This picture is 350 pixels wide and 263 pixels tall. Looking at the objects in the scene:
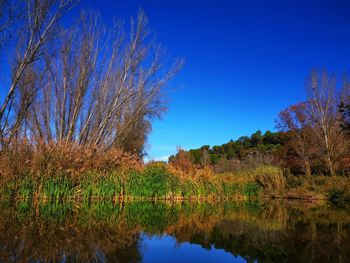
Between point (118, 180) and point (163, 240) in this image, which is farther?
point (118, 180)

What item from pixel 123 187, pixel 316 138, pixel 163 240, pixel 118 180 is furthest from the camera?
pixel 316 138

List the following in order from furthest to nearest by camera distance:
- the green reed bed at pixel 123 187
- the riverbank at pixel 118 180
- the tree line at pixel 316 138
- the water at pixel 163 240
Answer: the tree line at pixel 316 138 → the riverbank at pixel 118 180 → the green reed bed at pixel 123 187 → the water at pixel 163 240

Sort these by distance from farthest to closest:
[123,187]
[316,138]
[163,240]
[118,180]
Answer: [316,138] → [123,187] → [118,180] → [163,240]

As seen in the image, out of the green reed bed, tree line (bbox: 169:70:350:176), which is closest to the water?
the green reed bed

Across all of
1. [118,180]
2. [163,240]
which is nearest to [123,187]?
[118,180]

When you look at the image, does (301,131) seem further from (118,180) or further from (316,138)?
(118,180)

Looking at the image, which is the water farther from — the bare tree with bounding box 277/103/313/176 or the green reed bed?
the bare tree with bounding box 277/103/313/176

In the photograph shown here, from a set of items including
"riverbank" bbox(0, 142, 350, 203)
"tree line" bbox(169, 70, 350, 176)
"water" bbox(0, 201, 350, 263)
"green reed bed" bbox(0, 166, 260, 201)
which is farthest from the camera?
"tree line" bbox(169, 70, 350, 176)

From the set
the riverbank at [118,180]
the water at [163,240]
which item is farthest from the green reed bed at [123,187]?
the water at [163,240]

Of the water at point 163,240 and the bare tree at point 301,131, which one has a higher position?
the bare tree at point 301,131

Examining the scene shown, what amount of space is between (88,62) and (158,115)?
15.1 ft

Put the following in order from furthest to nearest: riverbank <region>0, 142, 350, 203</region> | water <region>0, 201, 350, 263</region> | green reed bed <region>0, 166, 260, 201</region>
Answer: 1. riverbank <region>0, 142, 350, 203</region>
2. green reed bed <region>0, 166, 260, 201</region>
3. water <region>0, 201, 350, 263</region>

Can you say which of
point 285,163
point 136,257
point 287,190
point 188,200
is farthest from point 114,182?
point 285,163

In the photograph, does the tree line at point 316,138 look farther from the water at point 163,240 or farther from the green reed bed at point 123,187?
the water at point 163,240
